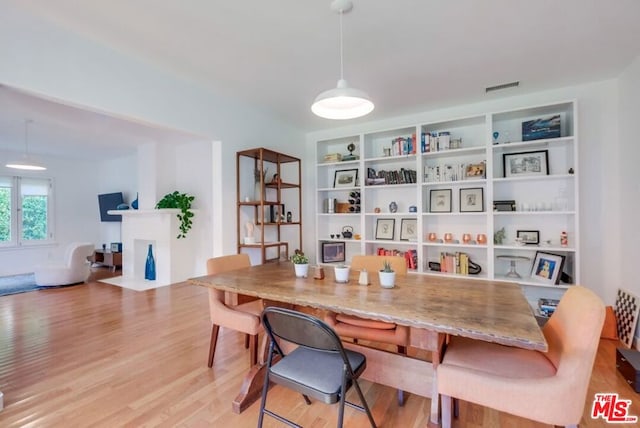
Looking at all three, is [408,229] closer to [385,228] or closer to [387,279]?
[385,228]

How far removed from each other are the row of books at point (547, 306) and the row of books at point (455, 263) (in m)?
0.78

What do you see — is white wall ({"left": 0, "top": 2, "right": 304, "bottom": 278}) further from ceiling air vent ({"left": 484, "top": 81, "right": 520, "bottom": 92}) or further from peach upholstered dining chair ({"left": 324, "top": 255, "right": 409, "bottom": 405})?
ceiling air vent ({"left": 484, "top": 81, "right": 520, "bottom": 92})

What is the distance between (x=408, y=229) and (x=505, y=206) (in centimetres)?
120

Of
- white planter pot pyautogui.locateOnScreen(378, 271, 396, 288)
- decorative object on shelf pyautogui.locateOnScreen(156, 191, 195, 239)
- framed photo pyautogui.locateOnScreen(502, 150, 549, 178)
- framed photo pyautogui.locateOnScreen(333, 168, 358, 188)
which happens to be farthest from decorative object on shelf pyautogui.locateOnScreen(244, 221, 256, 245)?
framed photo pyautogui.locateOnScreen(502, 150, 549, 178)

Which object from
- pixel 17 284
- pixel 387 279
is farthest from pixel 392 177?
pixel 17 284

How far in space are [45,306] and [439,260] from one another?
16.9 ft

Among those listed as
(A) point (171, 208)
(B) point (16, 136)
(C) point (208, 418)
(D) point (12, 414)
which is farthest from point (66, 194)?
(C) point (208, 418)

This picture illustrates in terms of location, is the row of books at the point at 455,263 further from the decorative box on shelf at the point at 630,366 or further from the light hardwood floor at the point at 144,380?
the decorative box on shelf at the point at 630,366

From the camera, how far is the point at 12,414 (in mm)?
1711

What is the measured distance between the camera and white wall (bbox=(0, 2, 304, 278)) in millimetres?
2057

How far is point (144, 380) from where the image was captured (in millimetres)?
2057

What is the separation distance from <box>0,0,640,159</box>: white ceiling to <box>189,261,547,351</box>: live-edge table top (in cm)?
186

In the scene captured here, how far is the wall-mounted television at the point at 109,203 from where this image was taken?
254 inches

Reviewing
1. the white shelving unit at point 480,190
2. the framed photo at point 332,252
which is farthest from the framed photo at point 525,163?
the framed photo at point 332,252
